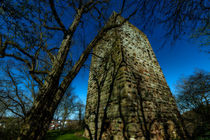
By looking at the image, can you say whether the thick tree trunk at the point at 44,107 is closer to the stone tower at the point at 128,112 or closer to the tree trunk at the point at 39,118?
the tree trunk at the point at 39,118

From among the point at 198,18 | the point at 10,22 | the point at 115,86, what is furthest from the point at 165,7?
the point at 10,22

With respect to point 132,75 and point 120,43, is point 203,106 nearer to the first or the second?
point 132,75

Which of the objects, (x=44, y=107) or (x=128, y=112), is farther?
(x=128, y=112)

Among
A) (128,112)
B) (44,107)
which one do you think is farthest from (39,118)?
(128,112)

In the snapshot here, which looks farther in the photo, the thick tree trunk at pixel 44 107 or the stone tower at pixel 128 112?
the stone tower at pixel 128 112

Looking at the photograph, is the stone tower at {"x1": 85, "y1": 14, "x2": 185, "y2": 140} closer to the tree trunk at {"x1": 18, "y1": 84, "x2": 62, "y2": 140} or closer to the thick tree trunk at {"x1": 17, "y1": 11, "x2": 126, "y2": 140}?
the thick tree trunk at {"x1": 17, "y1": 11, "x2": 126, "y2": 140}

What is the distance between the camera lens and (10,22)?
8.22 ft

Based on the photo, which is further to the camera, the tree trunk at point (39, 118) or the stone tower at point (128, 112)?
the stone tower at point (128, 112)

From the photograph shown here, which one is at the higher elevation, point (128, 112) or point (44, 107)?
point (44, 107)

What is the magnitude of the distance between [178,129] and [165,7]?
16.4 ft

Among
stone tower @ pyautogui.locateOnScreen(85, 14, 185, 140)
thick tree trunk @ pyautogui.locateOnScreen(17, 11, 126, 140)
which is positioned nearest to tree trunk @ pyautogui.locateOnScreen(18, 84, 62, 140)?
thick tree trunk @ pyautogui.locateOnScreen(17, 11, 126, 140)

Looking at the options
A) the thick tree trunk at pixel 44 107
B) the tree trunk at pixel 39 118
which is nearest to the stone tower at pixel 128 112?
the thick tree trunk at pixel 44 107

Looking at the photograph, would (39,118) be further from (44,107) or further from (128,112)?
(128,112)

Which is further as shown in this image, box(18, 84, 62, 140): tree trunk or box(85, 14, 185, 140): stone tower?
box(85, 14, 185, 140): stone tower
